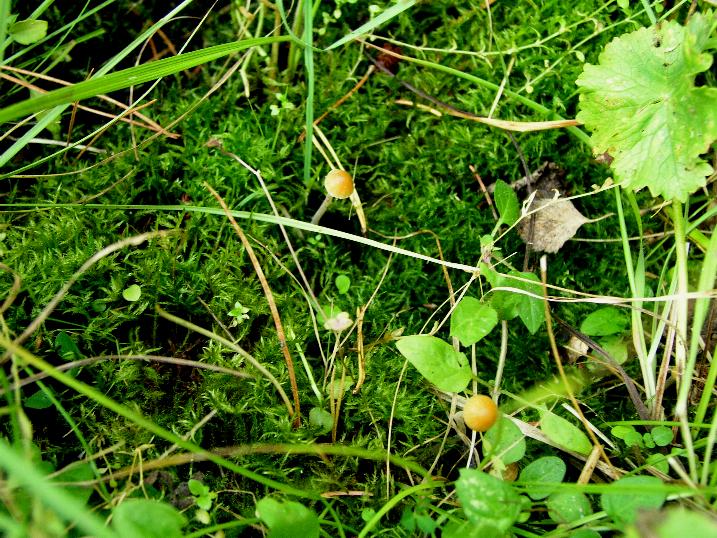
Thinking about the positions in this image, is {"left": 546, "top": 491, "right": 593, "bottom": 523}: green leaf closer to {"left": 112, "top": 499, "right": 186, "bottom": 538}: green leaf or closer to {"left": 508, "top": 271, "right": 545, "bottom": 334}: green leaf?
{"left": 508, "top": 271, "right": 545, "bottom": 334}: green leaf

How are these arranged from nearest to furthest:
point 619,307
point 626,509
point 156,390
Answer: point 626,509, point 156,390, point 619,307

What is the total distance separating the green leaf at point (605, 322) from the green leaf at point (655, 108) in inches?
15.1

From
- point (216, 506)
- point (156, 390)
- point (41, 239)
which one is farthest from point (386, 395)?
point (41, 239)

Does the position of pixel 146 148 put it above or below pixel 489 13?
below

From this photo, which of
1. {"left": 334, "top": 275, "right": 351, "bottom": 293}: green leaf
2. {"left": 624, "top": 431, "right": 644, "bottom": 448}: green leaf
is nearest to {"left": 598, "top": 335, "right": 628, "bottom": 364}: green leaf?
{"left": 624, "top": 431, "right": 644, "bottom": 448}: green leaf

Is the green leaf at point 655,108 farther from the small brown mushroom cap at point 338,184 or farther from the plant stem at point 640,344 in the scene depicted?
the small brown mushroom cap at point 338,184

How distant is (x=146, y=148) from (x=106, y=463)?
100 cm

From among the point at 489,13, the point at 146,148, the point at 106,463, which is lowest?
the point at 106,463

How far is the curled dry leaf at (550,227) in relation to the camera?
1816 mm

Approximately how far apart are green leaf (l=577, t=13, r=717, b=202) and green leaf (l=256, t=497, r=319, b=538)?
1268 mm

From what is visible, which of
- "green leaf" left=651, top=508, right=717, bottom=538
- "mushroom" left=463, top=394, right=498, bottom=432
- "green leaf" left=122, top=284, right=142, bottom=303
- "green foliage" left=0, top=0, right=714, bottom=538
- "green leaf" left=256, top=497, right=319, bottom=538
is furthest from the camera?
"green leaf" left=122, top=284, right=142, bottom=303

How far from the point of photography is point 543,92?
1953 millimetres

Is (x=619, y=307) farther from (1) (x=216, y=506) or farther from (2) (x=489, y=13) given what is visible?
(1) (x=216, y=506)

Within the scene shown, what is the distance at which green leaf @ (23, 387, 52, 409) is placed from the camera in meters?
1.50
